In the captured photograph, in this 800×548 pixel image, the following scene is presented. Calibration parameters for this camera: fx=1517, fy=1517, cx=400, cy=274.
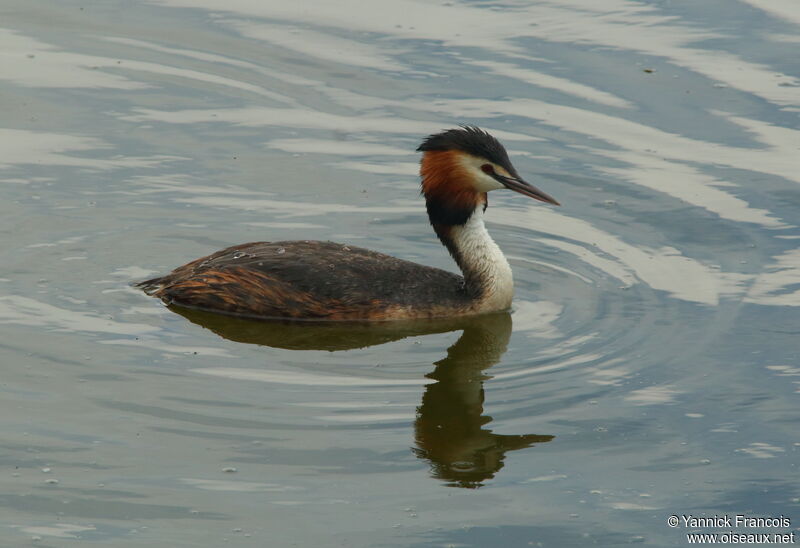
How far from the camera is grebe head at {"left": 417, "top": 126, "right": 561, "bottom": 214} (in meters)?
11.7

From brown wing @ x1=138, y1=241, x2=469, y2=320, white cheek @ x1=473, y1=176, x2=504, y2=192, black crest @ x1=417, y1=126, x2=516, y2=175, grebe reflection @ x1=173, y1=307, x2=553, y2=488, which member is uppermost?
black crest @ x1=417, y1=126, x2=516, y2=175

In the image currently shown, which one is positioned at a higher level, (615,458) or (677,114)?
(677,114)

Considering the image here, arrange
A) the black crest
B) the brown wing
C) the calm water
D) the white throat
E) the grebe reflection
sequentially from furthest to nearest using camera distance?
the white throat < the black crest < the brown wing < the grebe reflection < the calm water

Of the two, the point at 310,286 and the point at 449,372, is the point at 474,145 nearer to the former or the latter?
the point at 310,286

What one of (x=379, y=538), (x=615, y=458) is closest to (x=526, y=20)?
(x=615, y=458)

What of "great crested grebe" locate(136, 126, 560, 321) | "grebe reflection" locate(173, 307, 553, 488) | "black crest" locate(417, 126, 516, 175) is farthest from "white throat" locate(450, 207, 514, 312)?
"black crest" locate(417, 126, 516, 175)

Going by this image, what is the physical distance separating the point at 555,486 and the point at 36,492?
9.75ft

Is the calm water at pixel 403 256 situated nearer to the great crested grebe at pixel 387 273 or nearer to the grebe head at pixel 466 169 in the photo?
the great crested grebe at pixel 387 273

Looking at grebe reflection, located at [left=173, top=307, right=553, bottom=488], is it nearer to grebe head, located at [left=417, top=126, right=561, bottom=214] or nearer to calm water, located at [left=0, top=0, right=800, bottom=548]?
calm water, located at [left=0, top=0, right=800, bottom=548]

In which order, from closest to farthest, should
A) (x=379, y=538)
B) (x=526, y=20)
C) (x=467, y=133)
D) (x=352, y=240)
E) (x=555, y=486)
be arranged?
(x=379, y=538) < (x=555, y=486) < (x=467, y=133) < (x=352, y=240) < (x=526, y=20)

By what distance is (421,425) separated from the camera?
9.77 metres

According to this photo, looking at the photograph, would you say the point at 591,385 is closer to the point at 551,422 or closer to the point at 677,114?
the point at 551,422

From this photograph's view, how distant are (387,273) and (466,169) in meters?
1.03

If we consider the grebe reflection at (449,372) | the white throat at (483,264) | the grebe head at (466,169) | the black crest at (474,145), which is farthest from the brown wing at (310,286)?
the black crest at (474,145)
